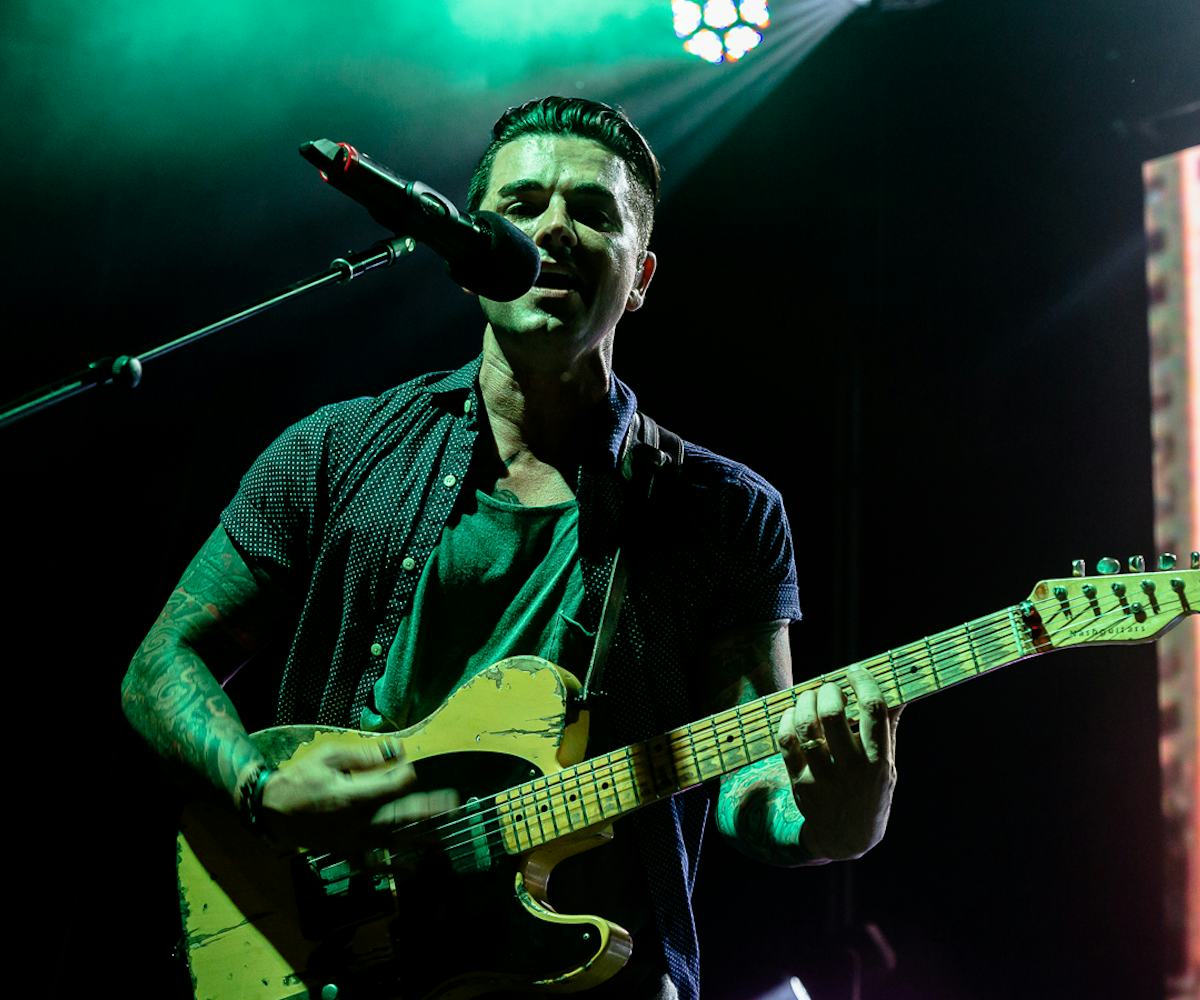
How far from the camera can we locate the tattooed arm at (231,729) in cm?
194

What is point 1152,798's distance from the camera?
11.7 ft

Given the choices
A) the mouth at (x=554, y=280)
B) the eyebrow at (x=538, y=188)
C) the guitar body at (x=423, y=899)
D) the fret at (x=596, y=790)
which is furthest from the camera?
the eyebrow at (x=538, y=188)

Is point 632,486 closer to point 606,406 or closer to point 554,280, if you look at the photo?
point 606,406

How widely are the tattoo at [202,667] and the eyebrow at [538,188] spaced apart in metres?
1.01

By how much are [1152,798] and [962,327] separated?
182 centimetres

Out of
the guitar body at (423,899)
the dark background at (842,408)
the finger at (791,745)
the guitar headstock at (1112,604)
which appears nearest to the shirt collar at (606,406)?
the guitar body at (423,899)

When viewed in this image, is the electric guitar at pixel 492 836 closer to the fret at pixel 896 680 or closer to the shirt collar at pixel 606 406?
the fret at pixel 896 680

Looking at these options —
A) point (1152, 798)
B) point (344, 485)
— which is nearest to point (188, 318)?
point (344, 485)

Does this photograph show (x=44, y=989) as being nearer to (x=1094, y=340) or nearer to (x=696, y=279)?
(x=696, y=279)

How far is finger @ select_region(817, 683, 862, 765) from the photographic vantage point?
196 cm

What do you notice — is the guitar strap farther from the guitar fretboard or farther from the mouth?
the mouth

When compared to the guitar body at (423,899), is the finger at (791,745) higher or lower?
higher

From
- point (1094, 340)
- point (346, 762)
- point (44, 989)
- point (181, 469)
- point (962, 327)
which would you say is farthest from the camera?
point (962, 327)

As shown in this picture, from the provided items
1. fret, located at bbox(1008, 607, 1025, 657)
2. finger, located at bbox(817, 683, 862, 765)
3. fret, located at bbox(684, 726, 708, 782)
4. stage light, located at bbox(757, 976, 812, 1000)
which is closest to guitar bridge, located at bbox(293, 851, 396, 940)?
fret, located at bbox(684, 726, 708, 782)
